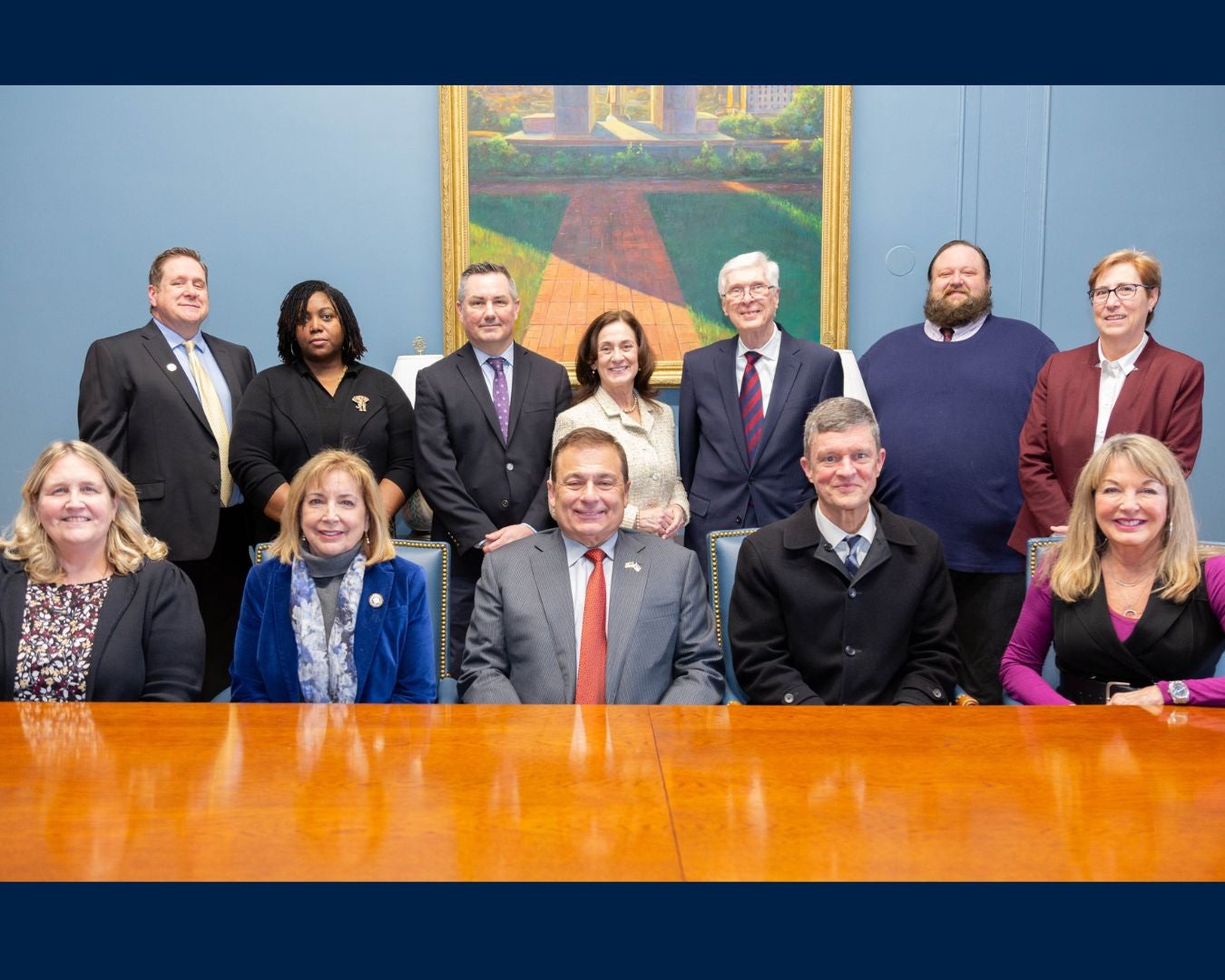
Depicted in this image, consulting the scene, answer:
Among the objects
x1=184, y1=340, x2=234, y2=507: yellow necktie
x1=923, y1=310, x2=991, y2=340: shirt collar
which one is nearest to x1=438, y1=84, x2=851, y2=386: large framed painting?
x1=923, y1=310, x2=991, y2=340: shirt collar

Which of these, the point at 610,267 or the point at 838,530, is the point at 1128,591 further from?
the point at 610,267

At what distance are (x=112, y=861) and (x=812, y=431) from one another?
182cm

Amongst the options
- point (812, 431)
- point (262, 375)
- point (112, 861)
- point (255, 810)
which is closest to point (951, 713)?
point (812, 431)

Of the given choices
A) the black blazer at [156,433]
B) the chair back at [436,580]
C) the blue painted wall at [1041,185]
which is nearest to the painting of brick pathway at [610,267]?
the blue painted wall at [1041,185]

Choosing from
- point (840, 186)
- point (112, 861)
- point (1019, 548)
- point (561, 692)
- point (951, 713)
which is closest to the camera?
point (112, 861)

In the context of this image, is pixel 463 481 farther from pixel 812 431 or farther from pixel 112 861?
pixel 112 861

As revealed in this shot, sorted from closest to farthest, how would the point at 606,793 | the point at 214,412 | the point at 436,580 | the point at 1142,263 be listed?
the point at 606,793 < the point at 436,580 < the point at 1142,263 < the point at 214,412

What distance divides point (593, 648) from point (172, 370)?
201 centimetres

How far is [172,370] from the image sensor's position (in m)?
3.95

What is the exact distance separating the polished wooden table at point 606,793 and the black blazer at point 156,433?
167 centimetres

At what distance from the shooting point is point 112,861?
1.56m

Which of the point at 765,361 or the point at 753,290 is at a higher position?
the point at 753,290

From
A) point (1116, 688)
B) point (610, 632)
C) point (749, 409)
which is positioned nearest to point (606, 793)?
point (610, 632)

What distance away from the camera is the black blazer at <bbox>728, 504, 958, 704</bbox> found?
2.79m
